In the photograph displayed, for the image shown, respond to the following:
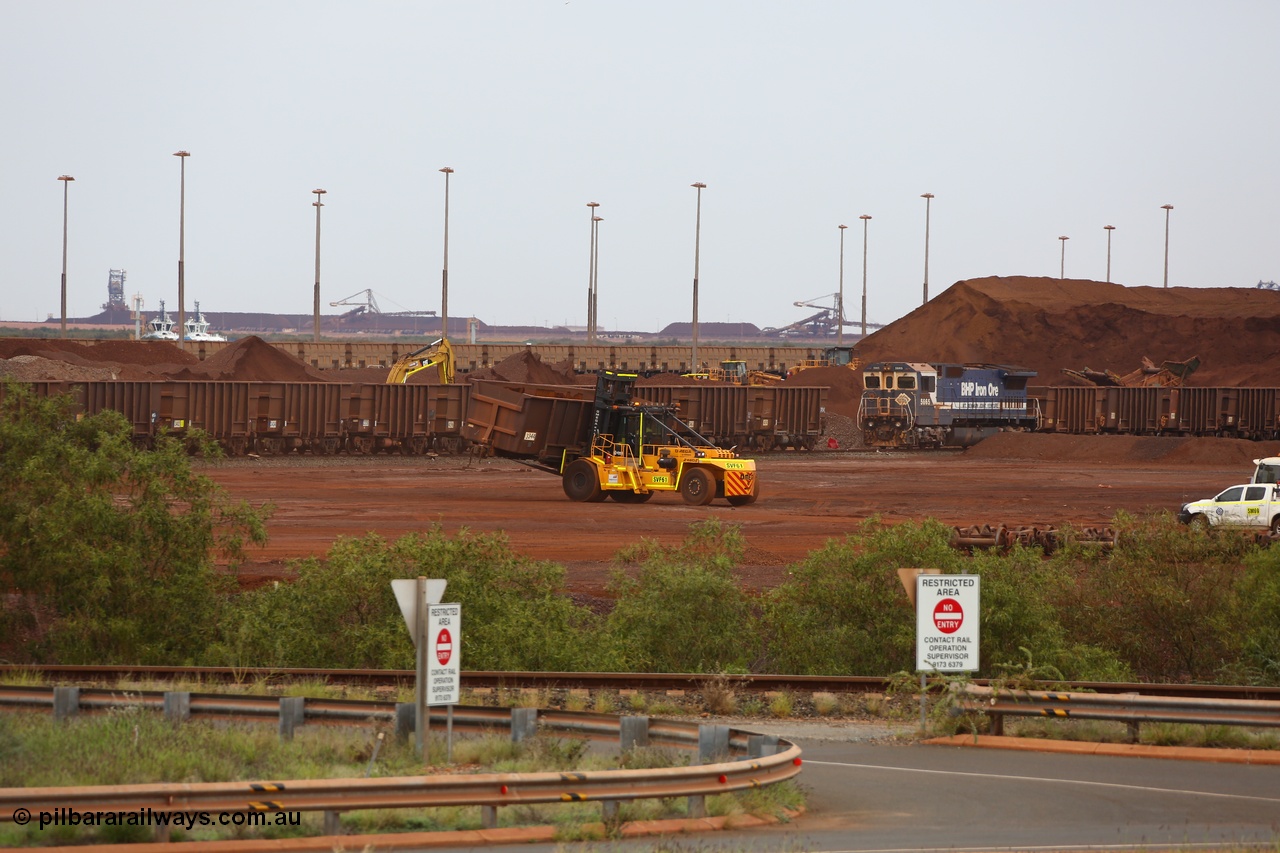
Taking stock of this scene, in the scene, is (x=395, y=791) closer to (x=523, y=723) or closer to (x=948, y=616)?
(x=523, y=723)

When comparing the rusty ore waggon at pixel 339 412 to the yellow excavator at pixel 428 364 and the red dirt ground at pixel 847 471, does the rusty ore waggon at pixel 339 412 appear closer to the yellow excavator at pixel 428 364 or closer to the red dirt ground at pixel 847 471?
the red dirt ground at pixel 847 471

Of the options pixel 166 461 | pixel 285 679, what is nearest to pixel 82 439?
pixel 166 461

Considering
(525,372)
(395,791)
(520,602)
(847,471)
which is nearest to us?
(395,791)

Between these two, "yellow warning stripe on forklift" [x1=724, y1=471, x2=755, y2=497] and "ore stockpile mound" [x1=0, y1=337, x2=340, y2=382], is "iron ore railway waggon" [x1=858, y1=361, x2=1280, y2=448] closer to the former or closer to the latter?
"ore stockpile mound" [x1=0, y1=337, x2=340, y2=382]

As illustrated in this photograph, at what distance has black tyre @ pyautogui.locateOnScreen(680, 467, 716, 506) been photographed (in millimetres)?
34688

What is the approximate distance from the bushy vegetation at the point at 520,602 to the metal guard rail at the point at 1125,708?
4.80 metres

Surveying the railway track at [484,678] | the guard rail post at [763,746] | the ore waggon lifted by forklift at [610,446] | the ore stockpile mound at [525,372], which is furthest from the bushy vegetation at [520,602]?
the ore stockpile mound at [525,372]

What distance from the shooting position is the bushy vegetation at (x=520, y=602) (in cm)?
1791

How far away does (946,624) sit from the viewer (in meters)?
13.2

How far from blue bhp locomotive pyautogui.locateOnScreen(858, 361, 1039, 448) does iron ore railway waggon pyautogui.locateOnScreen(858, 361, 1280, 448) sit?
0.04 metres

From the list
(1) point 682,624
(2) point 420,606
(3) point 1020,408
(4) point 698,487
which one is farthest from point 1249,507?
(3) point 1020,408

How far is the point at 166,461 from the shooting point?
65.4 feet

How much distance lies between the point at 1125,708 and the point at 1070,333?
88702 mm

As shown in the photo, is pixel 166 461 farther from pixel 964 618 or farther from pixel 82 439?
pixel 964 618
